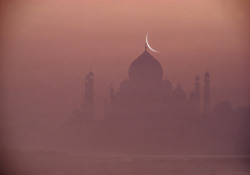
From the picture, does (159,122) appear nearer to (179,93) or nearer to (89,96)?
(179,93)

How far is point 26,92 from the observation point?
169 inches

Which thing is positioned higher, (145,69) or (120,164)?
(145,69)

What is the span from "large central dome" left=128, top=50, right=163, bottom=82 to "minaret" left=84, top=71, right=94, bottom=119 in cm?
40

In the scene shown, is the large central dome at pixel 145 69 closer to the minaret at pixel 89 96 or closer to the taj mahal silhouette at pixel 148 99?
the taj mahal silhouette at pixel 148 99

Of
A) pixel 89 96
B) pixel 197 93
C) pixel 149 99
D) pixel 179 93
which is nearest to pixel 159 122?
pixel 149 99

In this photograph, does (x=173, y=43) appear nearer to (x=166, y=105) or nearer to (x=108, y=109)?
(x=166, y=105)

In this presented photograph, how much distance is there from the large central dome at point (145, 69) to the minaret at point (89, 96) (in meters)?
0.40

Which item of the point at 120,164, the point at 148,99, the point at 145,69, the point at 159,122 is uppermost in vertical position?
the point at 145,69

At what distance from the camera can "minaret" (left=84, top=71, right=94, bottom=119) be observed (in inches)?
169

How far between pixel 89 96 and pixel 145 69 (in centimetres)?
65

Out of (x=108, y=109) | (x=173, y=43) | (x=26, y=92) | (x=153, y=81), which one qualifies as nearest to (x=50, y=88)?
(x=26, y=92)

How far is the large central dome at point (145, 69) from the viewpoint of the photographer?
425 centimetres

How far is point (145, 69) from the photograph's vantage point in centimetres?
439

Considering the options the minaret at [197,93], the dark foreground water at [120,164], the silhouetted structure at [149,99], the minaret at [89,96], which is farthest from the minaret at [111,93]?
the minaret at [197,93]
